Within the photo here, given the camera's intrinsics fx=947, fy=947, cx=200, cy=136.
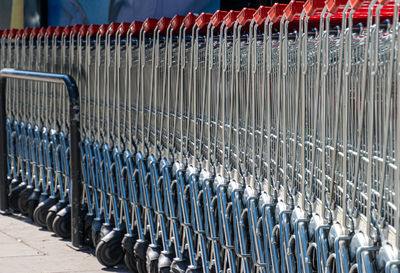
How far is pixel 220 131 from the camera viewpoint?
5.10m

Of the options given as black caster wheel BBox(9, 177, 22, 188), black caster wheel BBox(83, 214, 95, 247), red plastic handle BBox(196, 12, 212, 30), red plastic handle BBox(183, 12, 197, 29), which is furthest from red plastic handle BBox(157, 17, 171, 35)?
black caster wheel BBox(9, 177, 22, 188)

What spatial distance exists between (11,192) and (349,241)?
16.5 feet

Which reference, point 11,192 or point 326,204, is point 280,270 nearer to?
point 326,204

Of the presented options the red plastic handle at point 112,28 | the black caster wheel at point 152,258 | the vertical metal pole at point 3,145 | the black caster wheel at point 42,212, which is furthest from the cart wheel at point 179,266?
the vertical metal pole at point 3,145

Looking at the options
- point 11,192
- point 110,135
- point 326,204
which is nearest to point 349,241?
point 326,204

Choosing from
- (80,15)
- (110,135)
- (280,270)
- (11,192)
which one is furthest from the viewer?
(80,15)

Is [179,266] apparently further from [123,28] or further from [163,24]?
[123,28]

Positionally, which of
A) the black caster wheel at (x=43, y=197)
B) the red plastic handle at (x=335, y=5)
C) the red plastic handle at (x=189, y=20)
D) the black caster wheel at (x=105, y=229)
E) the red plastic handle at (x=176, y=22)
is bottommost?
the black caster wheel at (x=43, y=197)

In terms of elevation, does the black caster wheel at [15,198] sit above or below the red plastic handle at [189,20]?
below

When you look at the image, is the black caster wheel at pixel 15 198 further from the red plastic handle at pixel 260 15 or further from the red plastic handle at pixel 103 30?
the red plastic handle at pixel 260 15

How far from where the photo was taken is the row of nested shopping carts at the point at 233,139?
3605 mm

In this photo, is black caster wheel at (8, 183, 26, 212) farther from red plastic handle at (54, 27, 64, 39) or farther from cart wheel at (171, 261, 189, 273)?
cart wheel at (171, 261, 189, 273)

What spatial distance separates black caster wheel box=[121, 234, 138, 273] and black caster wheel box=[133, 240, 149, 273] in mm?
119

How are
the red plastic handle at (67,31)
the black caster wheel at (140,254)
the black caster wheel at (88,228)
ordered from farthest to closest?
1. the red plastic handle at (67,31)
2. the black caster wheel at (88,228)
3. the black caster wheel at (140,254)
